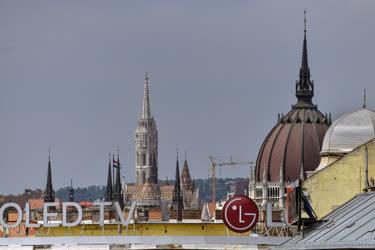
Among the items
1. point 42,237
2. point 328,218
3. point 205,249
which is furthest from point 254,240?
point 328,218

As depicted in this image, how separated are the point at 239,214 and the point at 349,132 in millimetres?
47931

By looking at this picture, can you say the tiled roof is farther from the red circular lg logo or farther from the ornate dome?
the ornate dome

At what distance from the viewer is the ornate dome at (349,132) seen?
385 feet

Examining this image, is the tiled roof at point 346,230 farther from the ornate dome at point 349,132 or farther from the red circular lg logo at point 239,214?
the ornate dome at point 349,132

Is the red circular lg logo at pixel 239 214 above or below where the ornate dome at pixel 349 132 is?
below

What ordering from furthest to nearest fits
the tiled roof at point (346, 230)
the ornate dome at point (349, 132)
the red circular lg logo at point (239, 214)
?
the ornate dome at point (349, 132) → the red circular lg logo at point (239, 214) → the tiled roof at point (346, 230)

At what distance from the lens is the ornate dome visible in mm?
117425

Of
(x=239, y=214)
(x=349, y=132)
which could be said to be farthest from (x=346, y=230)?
(x=349, y=132)

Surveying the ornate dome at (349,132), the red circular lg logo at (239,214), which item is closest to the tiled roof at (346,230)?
the red circular lg logo at (239,214)

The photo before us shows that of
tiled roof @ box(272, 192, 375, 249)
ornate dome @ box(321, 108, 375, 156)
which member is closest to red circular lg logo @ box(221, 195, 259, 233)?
tiled roof @ box(272, 192, 375, 249)

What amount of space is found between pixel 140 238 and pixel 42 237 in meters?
6.07

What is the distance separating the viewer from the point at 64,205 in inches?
3428

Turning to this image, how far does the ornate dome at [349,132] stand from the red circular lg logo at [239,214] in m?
37.9

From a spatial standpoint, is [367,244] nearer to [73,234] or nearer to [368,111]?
[73,234]
